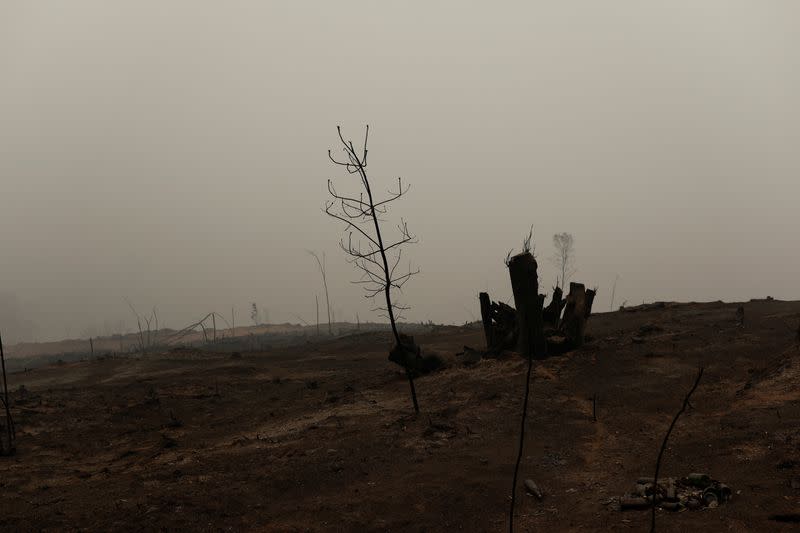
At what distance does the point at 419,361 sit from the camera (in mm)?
15523

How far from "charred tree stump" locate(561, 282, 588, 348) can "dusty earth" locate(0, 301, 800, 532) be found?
567 millimetres

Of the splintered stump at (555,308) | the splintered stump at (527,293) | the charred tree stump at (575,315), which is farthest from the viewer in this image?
the splintered stump at (555,308)

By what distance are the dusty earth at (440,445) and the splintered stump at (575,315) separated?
571 mm

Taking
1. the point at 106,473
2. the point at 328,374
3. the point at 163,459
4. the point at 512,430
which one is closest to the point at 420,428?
the point at 512,430

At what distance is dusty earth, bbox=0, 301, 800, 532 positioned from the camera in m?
6.71

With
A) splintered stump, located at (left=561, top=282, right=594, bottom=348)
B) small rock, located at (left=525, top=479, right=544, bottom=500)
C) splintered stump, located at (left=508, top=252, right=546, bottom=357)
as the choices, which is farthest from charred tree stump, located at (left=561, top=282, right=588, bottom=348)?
small rock, located at (left=525, top=479, right=544, bottom=500)

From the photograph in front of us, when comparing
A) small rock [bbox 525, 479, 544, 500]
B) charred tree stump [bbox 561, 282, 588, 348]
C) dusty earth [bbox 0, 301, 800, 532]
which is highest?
charred tree stump [bbox 561, 282, 588, 348]

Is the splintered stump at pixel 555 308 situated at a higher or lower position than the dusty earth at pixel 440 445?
higher

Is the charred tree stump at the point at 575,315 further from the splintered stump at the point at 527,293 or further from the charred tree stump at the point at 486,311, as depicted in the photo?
the charred tree stump at the point at 486,311

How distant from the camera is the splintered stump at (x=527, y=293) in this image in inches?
526

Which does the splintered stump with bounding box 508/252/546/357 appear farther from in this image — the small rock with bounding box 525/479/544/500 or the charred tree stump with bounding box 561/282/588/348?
the small rock with bounding box 525/479/544/500

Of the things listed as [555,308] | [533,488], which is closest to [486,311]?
[555,308]

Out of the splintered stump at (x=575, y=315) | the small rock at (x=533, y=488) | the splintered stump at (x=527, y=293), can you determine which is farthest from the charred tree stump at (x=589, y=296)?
the small rock at (x=533, y=488)

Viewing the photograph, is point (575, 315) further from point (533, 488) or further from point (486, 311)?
point (533, 488)
